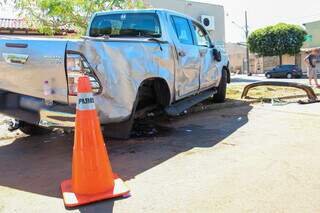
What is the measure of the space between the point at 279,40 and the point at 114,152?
4672 centimetres

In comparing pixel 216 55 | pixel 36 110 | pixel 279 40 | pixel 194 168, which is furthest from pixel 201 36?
pixel 279 40

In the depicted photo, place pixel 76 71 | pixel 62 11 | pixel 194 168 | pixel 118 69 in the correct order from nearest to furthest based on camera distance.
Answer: pixel 194 168
pixel 76 71
pixel 118 69
pixel 62 11

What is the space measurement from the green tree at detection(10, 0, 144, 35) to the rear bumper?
7.58m

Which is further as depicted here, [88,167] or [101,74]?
[101,74]

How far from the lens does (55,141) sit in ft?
→ 21.0

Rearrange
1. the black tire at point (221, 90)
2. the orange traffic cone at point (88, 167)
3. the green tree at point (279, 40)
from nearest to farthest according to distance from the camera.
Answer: the orange traffic cone at point (88, 167), the black tire at point (221, 90), the green tree at point (279, 40)

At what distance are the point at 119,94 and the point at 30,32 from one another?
14.8 metres

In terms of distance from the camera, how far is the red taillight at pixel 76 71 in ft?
15.5

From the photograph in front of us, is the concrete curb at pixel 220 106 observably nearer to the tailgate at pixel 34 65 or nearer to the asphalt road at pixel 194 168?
the asphalt road at pixel 194 168

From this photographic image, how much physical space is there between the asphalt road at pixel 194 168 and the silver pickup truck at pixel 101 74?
0.49 metres

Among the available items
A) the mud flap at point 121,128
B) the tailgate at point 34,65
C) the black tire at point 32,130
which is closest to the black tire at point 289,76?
the black tire at point 32,130

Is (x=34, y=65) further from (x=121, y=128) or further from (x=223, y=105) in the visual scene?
(x=223, y=105)

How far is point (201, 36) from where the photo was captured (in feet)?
27.8

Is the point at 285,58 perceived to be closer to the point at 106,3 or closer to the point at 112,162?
the point at 106,3
